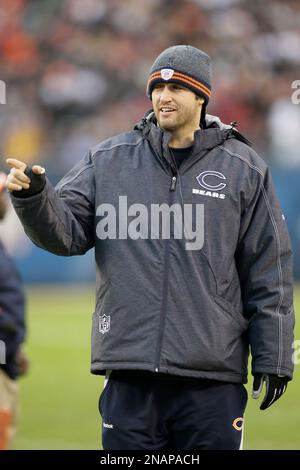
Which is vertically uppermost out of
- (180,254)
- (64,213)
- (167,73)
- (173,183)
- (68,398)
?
(167,73)

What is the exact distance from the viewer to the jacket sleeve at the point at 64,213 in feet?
12.5

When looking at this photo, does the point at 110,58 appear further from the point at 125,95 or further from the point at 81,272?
the point at 81,272

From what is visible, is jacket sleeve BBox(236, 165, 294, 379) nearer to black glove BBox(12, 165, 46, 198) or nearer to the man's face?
the man's face

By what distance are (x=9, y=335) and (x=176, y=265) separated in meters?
1.79

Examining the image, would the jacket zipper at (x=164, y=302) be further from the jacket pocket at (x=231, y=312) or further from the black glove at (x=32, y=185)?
the black glove at (x=32, y=185)

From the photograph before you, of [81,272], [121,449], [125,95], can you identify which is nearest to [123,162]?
[121,449]

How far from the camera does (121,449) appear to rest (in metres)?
3.90

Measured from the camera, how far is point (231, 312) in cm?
401

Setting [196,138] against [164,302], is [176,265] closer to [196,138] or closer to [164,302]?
[164,302]

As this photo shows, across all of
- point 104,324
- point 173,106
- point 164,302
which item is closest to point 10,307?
point 104,324

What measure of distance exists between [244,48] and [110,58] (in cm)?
231

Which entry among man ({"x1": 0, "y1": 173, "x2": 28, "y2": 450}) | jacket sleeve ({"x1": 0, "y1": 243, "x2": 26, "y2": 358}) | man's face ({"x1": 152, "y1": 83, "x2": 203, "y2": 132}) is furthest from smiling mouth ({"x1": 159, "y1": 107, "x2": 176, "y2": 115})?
jacket sleeve ({"x1": 0, "y1": 243, "x2": 26, "y2": 358})

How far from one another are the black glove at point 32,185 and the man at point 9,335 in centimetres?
163

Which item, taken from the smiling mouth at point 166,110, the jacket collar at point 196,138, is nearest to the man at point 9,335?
the jacket collar at point 196,138
